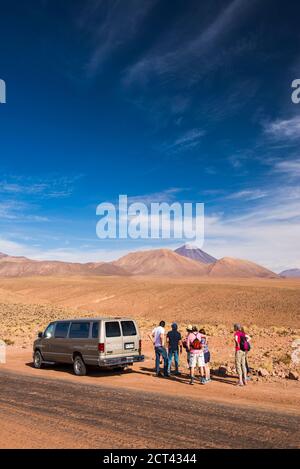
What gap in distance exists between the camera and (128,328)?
1686 centimetres

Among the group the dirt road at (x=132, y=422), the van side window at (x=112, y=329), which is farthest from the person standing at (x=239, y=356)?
the van side window at (x=112, y=329)

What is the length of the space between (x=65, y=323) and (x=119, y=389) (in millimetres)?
4733

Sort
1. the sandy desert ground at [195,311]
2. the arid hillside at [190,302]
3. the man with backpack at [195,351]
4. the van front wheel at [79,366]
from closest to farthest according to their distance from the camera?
the man with backpack at [195,351] < the van front wheel at [79,366] < the sandy desert ground at [195,311] < the arid hillside at [190,302]

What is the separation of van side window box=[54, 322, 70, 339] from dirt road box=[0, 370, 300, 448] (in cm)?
455

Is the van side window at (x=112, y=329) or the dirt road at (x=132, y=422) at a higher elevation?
the van side window at (x=112, y=329)

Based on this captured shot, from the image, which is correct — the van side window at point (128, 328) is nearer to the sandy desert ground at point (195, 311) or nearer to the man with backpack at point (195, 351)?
the man with backpack at point (195, 351)

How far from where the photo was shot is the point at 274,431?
8734 millimetres

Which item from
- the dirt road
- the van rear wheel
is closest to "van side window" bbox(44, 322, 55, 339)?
the van rear wheel

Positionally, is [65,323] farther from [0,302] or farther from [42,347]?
[0,302]

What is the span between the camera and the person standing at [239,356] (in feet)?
46.9

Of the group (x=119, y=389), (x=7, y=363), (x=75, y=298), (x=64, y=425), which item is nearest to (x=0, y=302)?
(x=75, y=298)

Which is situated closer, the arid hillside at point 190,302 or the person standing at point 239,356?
the person standing at point 239,356

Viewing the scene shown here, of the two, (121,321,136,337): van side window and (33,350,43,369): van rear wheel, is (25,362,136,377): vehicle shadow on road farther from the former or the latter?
(121,321,136,337): van side window

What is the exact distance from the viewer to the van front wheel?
16852mm
